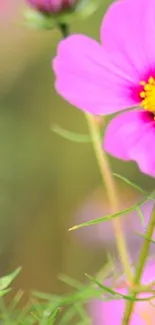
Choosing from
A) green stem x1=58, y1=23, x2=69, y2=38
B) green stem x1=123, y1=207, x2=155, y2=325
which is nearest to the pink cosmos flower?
green stem x1=123, y1=207, x2=155, y2=325

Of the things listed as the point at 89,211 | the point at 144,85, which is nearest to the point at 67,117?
the point at 89,211

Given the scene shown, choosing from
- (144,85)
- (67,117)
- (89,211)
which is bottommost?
(67,117)

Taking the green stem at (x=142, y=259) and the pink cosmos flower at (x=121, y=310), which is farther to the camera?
the pink cosmos flower at (x=121, y=310)

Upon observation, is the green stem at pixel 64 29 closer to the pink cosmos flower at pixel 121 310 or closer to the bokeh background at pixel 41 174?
the pink cosmos flower at pixel 121 310

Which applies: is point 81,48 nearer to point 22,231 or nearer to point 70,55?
point 70,55

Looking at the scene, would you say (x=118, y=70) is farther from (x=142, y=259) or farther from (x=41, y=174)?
(x=41, y=174)

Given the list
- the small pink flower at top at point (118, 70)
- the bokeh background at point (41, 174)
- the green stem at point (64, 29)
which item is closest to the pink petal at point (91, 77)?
the small pink flower at top at point (118, 70)
